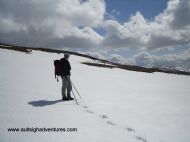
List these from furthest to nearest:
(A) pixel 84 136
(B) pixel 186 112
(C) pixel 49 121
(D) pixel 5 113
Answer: (B) pixel 186 112 → (D) pixel 5 113 → (C) pixel 49 121 → (A) pixel 84 136

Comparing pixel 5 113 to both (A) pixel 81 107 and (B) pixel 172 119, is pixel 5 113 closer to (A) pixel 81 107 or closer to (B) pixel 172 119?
(A) pixel 81 107

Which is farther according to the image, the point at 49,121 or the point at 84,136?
the point at 49,121

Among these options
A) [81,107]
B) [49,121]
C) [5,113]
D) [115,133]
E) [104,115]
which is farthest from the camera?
[81,107]

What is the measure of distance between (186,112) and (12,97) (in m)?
9.89

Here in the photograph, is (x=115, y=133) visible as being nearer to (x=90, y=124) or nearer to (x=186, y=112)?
(x=90, y=124)

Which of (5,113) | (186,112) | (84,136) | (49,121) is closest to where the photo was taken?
(84,136)

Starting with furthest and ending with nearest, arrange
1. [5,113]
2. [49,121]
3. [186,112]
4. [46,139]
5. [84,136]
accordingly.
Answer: [186,112], [5,113], [49,121], [84,136], [46,139]

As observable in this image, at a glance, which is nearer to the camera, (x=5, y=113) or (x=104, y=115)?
(x=5, y=113)

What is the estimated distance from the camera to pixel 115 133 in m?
7.96

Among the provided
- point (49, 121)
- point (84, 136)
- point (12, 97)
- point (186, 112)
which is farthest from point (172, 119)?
point (12, 97)

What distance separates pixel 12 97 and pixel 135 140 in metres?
7.81

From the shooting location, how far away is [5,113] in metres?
9.19

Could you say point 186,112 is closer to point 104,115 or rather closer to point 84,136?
point 104,115

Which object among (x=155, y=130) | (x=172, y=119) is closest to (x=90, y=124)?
(x=155, y=130)
